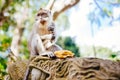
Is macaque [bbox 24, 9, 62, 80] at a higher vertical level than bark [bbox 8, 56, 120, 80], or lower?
higher

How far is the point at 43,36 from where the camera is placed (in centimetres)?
498

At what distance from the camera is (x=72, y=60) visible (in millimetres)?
3895

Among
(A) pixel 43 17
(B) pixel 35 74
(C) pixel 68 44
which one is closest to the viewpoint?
(B) pixel 35 74

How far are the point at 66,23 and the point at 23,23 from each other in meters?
6.88

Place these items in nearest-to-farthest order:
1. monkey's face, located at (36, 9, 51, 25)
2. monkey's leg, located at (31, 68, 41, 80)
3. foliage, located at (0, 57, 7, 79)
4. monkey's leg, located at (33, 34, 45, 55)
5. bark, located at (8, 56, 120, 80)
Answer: bark, located at (8, 56, 120, 80)
monkey's leg, located at (31, 68, 41, 80)
monkey's leg, located at (33, 34, 45, 55)
monkey's face, located at (36, 9, 51, 25)
foliage, located at (0, 57, 7, 79)

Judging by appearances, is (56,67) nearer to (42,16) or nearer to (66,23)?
(42,16)

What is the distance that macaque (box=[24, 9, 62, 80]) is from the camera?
480 centimetres

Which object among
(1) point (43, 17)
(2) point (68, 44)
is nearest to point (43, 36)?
(1) point (43, 17)

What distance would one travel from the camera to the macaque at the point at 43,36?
15.8ft

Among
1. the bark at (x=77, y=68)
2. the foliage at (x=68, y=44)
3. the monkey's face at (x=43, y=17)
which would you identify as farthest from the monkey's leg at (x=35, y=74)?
the foliage at (x=68, y=44)

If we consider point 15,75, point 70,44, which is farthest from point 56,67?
point 70,44

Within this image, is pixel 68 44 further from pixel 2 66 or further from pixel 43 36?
pixel 43 36

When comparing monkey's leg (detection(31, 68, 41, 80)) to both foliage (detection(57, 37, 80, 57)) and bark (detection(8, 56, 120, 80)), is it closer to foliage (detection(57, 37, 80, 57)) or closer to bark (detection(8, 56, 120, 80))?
bark (detection(8, 56, 120, 80))

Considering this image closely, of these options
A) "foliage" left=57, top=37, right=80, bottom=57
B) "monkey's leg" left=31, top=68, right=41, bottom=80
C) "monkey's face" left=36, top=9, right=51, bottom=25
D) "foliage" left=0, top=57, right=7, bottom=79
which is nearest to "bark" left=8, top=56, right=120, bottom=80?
"monkey's leg" left=31, top=68, right=41, bottom=80
